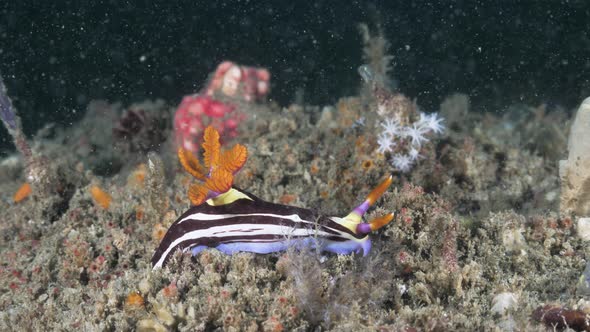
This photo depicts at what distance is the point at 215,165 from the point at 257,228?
1.83 feet

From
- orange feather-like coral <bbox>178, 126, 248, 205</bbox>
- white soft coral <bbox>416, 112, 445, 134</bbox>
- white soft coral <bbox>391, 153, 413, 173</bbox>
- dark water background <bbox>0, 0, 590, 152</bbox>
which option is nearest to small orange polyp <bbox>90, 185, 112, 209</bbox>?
orange feather-like coral <bbox>178, 126, 248, 205</bbox>

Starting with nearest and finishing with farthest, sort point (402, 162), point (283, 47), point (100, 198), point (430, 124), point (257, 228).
Answer: point (257, 228), point (100, 198), point (402, 162), point (430, 124), point (283, 47)

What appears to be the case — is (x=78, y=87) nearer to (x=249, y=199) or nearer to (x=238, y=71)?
(x=238, y=71)

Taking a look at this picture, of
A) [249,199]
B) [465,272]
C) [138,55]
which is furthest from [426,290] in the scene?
[138,55]

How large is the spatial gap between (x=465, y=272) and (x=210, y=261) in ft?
5.95

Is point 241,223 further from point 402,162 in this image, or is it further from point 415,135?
point 415,135

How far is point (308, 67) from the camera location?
39.3 m

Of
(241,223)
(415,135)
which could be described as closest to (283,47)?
(415,135)

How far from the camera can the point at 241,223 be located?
2.80 metres

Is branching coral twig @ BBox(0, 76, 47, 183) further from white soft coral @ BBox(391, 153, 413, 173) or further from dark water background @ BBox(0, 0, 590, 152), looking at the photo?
dark water background @ BBox(0, 0, 590, 152)

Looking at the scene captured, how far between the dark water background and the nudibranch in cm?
2637

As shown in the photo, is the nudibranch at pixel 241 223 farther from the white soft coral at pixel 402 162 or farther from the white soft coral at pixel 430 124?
the white soft coral at pixel 430 124

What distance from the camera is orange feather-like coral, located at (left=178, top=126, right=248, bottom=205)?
104 inches

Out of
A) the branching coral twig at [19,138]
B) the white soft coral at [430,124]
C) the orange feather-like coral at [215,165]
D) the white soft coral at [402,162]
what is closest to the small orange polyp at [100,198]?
the branching coral twig at [19,138]
